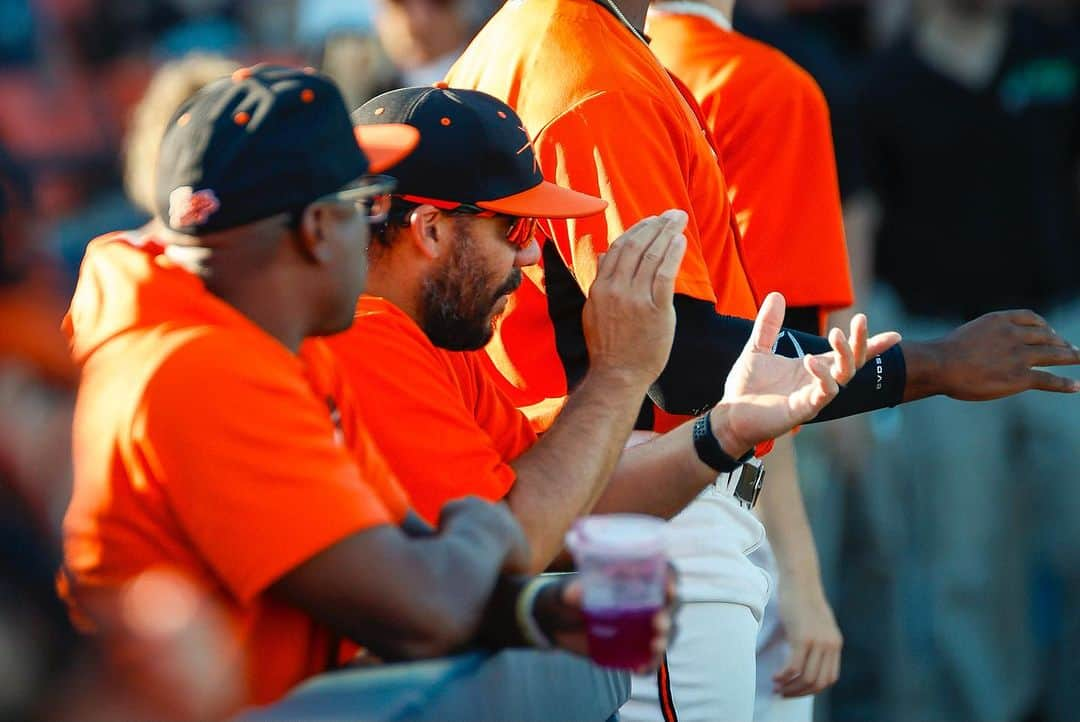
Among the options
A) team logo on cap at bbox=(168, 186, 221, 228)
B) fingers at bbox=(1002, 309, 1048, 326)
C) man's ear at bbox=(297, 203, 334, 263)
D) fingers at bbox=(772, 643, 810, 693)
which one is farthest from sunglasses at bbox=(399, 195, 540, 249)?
fingers at bbox=(772, 643, 810, 693)

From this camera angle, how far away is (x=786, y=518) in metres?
4.08

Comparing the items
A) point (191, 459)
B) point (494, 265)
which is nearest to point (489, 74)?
point (494, 265)

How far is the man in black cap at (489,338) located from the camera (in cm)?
279

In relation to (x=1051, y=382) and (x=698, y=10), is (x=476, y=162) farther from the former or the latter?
(x=698, y=10)

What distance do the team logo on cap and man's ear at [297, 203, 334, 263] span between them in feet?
0.43

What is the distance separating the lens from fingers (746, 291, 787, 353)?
3055 mm

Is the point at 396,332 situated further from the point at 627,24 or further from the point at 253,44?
the point at 253,44

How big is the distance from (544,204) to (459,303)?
221 millimetres

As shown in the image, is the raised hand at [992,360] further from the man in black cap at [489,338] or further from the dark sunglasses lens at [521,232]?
the dark sunglasses lens at [521,232]

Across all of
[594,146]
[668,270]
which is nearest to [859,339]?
[668,270]

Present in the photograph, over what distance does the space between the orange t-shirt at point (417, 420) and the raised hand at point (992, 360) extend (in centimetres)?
87

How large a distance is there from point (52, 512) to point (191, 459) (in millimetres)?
180

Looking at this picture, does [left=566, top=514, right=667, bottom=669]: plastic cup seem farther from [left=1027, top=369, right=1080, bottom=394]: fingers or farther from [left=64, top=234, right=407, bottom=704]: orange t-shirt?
[left=1027, top=369, right=1080, bottom=394]: fingers

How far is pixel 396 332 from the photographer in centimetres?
289
